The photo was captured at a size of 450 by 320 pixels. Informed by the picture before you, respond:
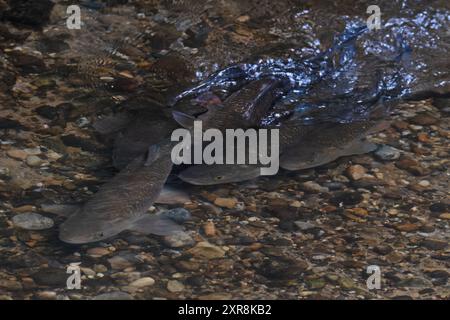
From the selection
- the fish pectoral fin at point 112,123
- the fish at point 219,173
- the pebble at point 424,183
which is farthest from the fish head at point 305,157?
the fish pectoral fin at point 112,123

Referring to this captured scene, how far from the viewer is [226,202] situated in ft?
16.7

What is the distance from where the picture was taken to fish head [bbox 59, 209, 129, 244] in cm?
438

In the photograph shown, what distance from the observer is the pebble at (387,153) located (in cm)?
568

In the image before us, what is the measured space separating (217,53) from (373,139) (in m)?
1.81

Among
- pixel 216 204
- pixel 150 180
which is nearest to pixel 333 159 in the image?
Answer: pixel 216 204

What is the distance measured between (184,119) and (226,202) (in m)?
0.87

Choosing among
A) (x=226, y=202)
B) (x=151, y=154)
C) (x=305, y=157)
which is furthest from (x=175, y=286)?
(x=305, y=157)

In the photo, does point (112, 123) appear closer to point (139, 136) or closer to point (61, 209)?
point (139, 136)

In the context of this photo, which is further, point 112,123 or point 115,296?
point 112,123

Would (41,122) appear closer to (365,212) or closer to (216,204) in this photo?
(216,204)

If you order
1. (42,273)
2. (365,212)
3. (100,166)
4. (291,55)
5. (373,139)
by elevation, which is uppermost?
(291,55)

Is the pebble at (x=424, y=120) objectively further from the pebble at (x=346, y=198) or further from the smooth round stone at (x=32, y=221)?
the smooth round stone at (x=32, y=221)

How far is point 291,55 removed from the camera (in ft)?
22.0

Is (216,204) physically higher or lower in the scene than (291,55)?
lower
